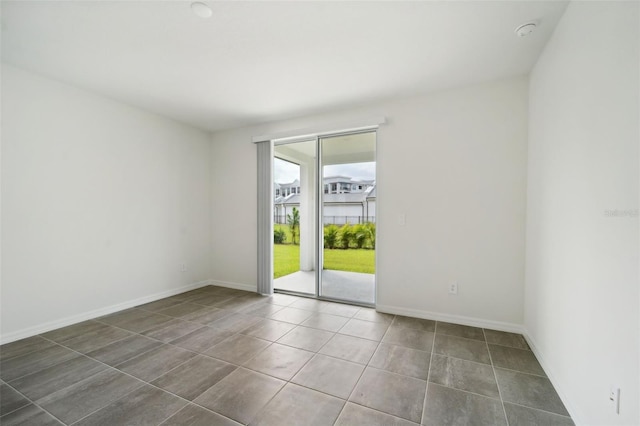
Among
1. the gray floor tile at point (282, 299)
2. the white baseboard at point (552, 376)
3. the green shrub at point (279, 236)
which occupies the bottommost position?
the gray floor tile at point (282, 299)

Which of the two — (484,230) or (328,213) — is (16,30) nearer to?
(328,213)

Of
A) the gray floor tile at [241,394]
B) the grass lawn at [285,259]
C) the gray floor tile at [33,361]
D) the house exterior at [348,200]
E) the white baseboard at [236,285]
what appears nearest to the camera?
the gray floor tile at [241,394]

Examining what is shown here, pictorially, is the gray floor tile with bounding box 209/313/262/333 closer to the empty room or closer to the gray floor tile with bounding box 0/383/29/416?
the empty room

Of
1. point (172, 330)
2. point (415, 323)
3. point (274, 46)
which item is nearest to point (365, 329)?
point (415, 323)

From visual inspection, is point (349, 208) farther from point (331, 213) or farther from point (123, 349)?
point (123, 349)

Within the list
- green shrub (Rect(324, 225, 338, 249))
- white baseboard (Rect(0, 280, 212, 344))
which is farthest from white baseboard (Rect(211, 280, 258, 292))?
green shrub (Rect(324, 225, 338, 249))

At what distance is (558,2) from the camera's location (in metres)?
1.73

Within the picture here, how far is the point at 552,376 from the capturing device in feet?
6.31

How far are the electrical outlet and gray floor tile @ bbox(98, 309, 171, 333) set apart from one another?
372cm

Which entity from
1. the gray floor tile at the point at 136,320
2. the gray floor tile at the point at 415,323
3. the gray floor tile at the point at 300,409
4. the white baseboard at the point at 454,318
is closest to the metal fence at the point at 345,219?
the white baseboard at the point at 454,318

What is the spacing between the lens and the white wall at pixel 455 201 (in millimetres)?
2732

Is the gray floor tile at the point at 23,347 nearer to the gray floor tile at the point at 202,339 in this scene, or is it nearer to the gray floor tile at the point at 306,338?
the gray floor tile at the point at 202,339

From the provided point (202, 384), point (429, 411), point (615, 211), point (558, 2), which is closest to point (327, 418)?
point (429, 411)

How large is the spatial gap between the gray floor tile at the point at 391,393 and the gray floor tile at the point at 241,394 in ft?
2.00
